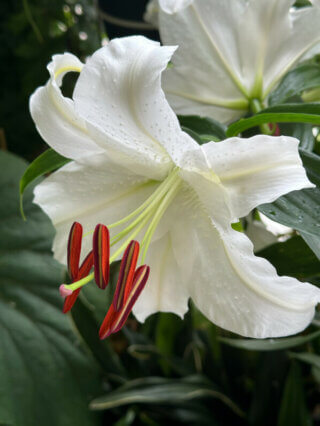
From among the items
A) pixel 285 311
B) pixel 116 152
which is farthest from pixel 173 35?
pixel 285 311

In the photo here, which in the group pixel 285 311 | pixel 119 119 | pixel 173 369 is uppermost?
pixel 119 119

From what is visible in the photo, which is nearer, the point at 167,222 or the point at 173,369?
the point at 167,222

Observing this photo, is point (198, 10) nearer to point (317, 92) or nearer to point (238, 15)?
point (238, 15)

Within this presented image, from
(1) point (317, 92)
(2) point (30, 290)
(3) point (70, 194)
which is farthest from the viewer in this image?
(2) point (30, 290)

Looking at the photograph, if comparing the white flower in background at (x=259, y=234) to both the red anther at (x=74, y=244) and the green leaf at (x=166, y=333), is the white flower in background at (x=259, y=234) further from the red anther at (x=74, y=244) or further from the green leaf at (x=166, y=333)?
the green leaf at (x=166, y=333)

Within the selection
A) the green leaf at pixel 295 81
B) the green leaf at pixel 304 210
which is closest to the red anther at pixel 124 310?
the green leaf at pixel 304 210

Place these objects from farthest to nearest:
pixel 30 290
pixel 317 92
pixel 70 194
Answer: pixel 30 290
pixel 317 92
pixel 70 194

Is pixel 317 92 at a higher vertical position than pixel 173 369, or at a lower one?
higher
